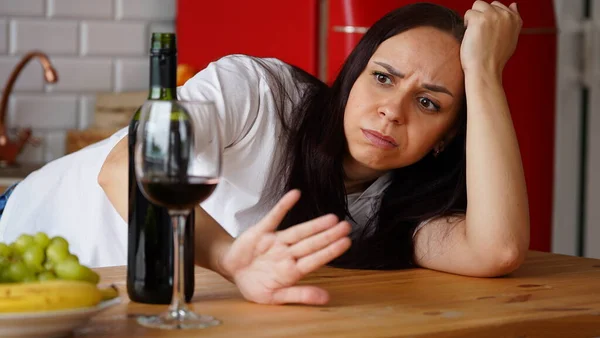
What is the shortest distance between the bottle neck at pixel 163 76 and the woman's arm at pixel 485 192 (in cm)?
62

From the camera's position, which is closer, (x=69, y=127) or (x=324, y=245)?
(x=324, y=245)

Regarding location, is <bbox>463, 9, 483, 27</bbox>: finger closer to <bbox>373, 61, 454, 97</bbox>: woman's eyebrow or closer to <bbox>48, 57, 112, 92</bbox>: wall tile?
<bbox>373, 61, 454, 97</bbox>: woman's eyebrow

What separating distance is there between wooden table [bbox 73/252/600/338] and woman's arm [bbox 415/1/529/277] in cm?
4

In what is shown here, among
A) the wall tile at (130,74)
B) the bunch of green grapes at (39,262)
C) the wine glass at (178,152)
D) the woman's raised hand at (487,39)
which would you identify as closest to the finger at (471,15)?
the woman's raised hand at (487,39)

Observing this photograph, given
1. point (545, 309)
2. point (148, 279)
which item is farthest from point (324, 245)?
point (545, 309)

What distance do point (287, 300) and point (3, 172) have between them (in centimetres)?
213

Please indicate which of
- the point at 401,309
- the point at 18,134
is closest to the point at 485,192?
the point at 401,309

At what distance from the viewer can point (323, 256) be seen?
1116mm

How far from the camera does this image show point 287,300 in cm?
116

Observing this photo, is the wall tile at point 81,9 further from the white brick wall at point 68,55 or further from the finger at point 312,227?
the finger at point 312,227

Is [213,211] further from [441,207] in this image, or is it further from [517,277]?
[517,277]

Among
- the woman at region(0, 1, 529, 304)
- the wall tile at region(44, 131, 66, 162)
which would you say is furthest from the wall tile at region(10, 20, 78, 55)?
the woman at region(0, 1, 529, 304)

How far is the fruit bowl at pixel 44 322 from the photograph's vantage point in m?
0.92

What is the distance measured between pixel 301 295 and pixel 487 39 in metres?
0.75
